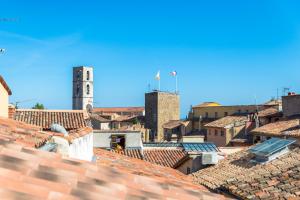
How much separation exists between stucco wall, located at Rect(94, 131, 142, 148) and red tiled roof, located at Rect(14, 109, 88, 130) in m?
1.63

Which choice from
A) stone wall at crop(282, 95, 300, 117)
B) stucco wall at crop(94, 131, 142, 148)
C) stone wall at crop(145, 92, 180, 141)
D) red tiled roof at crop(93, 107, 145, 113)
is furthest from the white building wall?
red tiled roof at crop(93, 107, 145, 113)

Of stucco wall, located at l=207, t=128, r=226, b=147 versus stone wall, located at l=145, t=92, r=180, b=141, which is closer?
stucco wall, located at l=207, t=128, r=226, b=147

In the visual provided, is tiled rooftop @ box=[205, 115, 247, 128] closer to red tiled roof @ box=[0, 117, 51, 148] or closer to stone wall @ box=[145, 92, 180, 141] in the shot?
stone wall @ box=[145, 92, 180, 141]

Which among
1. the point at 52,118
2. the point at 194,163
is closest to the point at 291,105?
the point at 194,163

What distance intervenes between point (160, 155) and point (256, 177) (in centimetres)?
1127

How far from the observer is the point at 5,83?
496 inches

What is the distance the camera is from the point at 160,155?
21469 millimetres

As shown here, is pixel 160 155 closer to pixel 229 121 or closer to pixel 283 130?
pixel 283 130

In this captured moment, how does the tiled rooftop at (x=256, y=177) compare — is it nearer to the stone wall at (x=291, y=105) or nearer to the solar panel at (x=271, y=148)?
the solar panel at (x=271, y=148)

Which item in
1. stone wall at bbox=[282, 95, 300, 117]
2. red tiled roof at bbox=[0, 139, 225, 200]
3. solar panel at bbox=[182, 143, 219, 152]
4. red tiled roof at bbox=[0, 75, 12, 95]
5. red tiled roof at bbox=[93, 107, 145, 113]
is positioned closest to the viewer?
red tiled roof at bbox=[0, 139, 225, 200]

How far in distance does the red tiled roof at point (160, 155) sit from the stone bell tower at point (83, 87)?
82533 millimetres

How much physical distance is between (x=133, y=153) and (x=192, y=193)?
16.6 metres

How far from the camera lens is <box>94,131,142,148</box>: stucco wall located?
68.9 feet

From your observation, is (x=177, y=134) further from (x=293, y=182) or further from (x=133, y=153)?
(x=293, y=182)
